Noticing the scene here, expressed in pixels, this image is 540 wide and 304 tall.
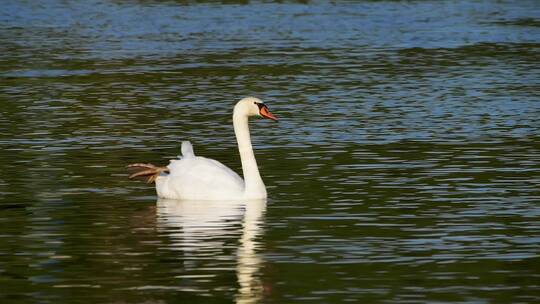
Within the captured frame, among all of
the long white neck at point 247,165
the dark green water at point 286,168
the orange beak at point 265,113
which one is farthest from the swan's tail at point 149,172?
the orange beak at point 265,113

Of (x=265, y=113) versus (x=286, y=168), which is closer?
(x=265, y=113)

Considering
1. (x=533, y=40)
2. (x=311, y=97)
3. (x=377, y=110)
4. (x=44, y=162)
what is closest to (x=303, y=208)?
(x=44, y=162)

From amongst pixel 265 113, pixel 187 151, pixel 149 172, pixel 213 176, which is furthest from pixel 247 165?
pixel 149 172

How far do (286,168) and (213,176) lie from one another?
2772 mm

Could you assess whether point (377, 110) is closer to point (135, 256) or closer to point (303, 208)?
point (303, 208)

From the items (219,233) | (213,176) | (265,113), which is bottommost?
(219,233)

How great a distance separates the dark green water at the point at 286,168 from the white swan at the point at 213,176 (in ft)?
0.65

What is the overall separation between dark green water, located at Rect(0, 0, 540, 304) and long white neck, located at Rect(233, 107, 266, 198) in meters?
0.23

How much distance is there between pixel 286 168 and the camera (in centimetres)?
2184

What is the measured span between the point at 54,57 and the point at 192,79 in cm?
682

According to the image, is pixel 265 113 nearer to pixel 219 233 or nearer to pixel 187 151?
pixel 187 151

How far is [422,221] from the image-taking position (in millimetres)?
17406

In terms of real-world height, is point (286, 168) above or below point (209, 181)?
below

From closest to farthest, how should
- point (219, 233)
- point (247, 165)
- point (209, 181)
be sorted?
point (219, 233), point (209, 181), point (247, 165)
